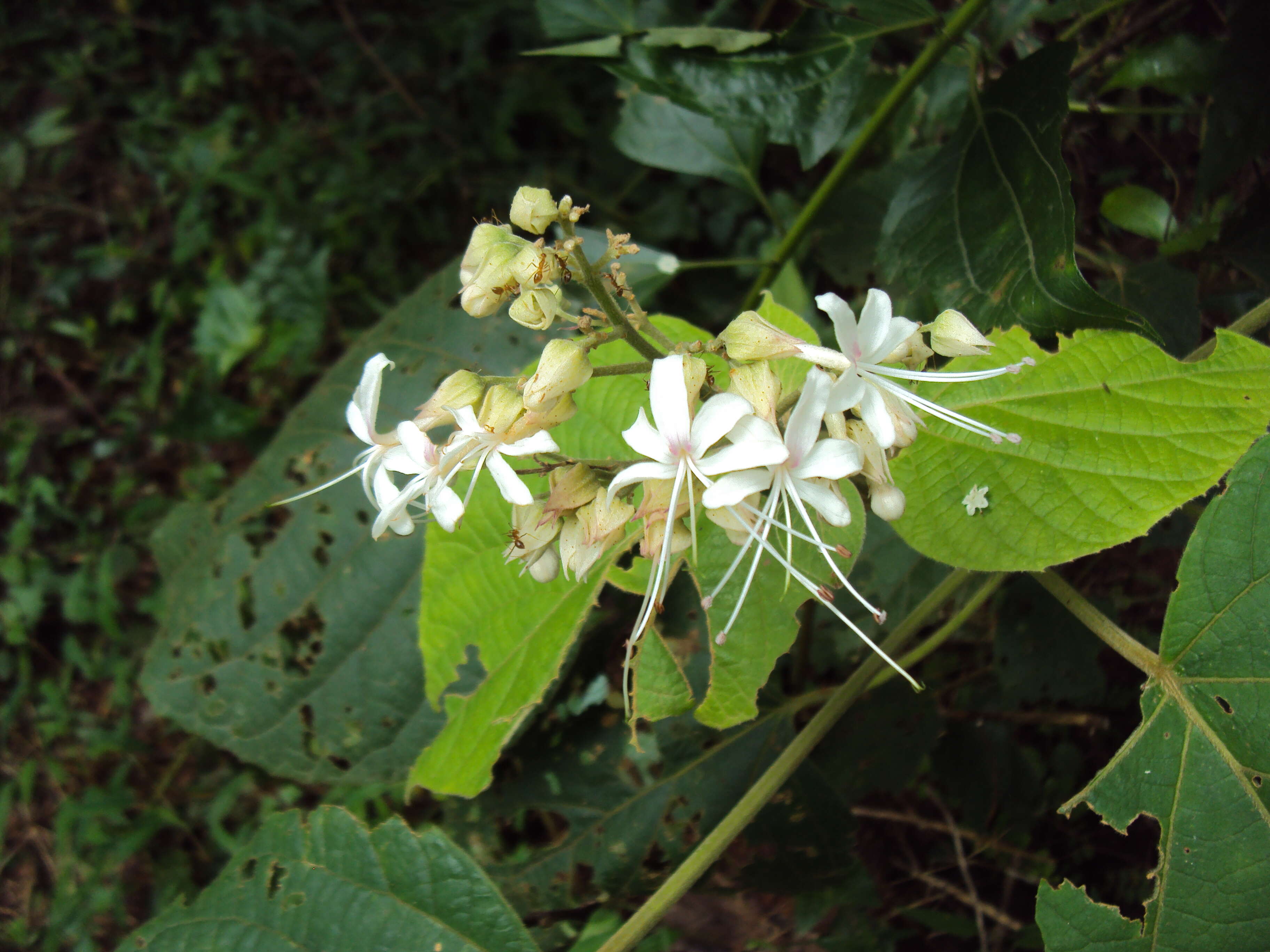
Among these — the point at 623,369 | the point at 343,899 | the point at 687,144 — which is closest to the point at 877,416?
the point at 623,369

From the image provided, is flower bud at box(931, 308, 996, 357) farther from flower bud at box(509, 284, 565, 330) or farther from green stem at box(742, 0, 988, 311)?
green stem at box(742, 0, 988, 311)

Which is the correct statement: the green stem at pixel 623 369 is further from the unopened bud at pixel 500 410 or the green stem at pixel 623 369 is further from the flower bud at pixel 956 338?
the flower bud at pixel 956 338

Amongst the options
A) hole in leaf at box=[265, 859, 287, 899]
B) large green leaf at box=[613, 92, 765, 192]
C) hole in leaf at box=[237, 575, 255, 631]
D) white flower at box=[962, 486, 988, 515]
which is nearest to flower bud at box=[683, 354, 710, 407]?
white flower at box=[962, 486, 988, 515]

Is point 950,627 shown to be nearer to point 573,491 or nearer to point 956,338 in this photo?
point 956,338

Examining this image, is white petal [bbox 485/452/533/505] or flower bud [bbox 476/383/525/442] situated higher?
flower bud [bbox 476/383/525/442]

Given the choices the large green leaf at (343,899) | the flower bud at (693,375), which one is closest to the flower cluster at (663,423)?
the flower bud at (693,375)

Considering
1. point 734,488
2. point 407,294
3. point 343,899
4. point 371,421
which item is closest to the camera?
point 734,488

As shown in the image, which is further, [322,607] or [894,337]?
[322,607]
